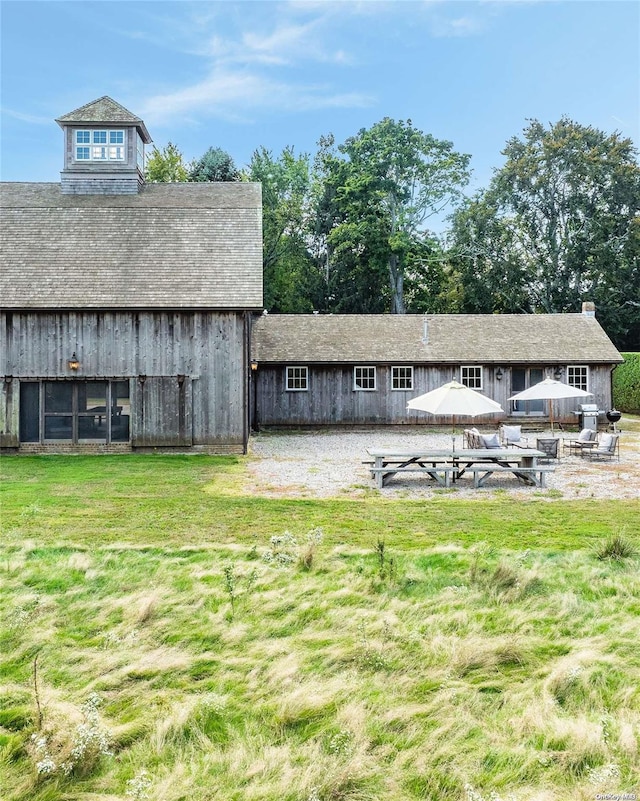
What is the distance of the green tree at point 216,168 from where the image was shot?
118ft

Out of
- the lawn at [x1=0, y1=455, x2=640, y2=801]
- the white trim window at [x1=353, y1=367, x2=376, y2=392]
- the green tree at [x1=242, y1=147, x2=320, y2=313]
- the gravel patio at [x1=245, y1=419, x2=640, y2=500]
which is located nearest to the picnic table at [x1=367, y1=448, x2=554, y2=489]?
the gravel patio at [x1=245, y1=419, x2=640, y2=500]

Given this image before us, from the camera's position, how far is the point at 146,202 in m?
18.3

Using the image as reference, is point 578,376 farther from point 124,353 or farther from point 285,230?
point 285,230

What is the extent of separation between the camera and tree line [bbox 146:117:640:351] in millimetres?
35625

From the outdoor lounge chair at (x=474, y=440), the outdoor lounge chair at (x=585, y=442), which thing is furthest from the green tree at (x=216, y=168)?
Result: the outdoor lounge chair at (x=585, y=442)

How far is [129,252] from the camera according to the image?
16109 mm

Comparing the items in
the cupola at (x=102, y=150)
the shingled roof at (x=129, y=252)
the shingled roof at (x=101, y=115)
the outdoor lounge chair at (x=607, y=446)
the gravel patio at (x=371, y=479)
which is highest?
the shingled roof at (x=101, y=115)

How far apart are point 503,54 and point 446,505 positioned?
12997 mm

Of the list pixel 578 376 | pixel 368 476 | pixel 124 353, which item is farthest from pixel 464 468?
pixel 578 376

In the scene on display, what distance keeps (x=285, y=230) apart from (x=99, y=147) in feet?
67.1

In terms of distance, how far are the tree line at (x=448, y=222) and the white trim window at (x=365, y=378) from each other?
15960mm

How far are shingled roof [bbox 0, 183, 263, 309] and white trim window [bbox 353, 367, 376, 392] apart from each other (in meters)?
7.16

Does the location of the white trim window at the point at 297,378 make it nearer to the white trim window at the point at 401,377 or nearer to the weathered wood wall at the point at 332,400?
the weathered wood wall at the point at 332,400

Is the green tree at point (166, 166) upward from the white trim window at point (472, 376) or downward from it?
upward
